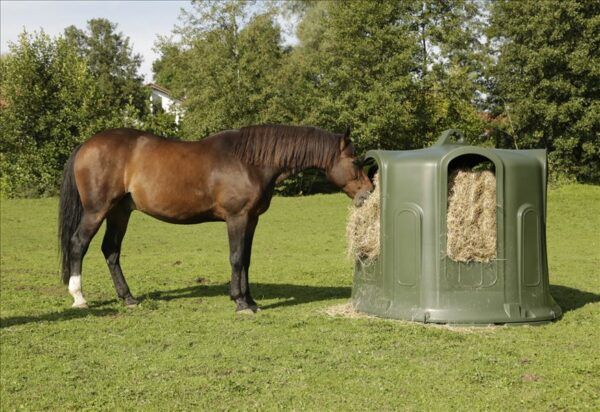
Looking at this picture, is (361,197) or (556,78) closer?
(361,197)

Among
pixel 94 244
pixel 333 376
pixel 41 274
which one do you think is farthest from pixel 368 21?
pixel 333 376

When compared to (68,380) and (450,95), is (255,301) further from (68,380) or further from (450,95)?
(450,95)

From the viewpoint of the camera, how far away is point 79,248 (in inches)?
327

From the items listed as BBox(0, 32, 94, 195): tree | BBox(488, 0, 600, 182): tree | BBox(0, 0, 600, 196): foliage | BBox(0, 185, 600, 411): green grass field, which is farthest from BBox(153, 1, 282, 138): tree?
BBox(0, 185, 600, 411): green grass field

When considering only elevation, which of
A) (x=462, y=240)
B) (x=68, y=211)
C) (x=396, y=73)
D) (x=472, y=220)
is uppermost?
(x=396, y=73)

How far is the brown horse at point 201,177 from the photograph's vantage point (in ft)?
26.3

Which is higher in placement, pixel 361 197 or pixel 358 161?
pixel 358 161

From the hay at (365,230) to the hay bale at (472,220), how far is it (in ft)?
2.92

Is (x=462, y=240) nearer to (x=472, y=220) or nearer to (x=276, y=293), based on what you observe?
(x=472, y=220)

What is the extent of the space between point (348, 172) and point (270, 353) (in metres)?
2.74

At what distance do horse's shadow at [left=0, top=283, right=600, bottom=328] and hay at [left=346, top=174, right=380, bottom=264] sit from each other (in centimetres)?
136

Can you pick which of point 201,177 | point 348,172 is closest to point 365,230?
point 348,172

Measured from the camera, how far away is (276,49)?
120 ft

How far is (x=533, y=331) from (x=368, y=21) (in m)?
25.9
